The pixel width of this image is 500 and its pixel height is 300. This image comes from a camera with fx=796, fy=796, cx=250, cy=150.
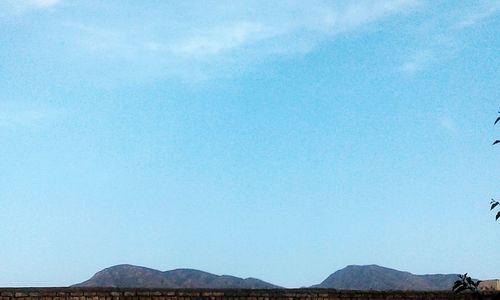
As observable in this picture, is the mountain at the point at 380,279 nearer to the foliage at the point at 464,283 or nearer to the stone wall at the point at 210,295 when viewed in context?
the stone wall at the point at 210,295

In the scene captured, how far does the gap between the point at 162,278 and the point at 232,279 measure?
1295 centimetres

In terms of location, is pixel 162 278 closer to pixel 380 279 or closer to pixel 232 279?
pixel 232 279

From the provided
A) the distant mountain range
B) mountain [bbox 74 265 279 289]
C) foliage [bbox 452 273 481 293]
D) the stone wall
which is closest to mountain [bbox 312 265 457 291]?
the distant mountain range

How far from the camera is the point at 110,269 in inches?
5497

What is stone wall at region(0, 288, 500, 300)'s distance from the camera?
20.3 meters

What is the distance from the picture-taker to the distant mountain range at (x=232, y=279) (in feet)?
435

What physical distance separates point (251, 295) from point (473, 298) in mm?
6945

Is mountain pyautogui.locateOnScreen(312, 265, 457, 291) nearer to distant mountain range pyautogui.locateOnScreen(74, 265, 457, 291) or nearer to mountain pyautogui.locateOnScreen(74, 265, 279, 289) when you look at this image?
distant mountain range pyautogui.locateOnScreen(74, 265, 457, 291)

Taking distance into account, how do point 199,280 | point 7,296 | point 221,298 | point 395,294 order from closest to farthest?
point 7,296 → point 221,298 → point 395,294 → point 199,280

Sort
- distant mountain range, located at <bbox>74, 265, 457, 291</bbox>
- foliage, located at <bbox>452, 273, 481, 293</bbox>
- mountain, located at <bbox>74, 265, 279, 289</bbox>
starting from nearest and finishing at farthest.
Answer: foliage, located at <bbox>452, 273, 481, 293</bbox> < mountain, located at <bbox>74, 265, 279, 289</bbox> < distant mountain range, located at <bbox>74, 265, 457, 291</bbox>

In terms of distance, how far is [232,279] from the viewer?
13850 centimetres

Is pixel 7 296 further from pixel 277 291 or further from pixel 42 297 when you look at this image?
pixel 277 291

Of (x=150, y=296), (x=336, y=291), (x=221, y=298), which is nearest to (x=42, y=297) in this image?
(x=150, y=296)

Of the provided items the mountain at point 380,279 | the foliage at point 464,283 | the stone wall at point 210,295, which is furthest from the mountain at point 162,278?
the foliage at point 464,283
